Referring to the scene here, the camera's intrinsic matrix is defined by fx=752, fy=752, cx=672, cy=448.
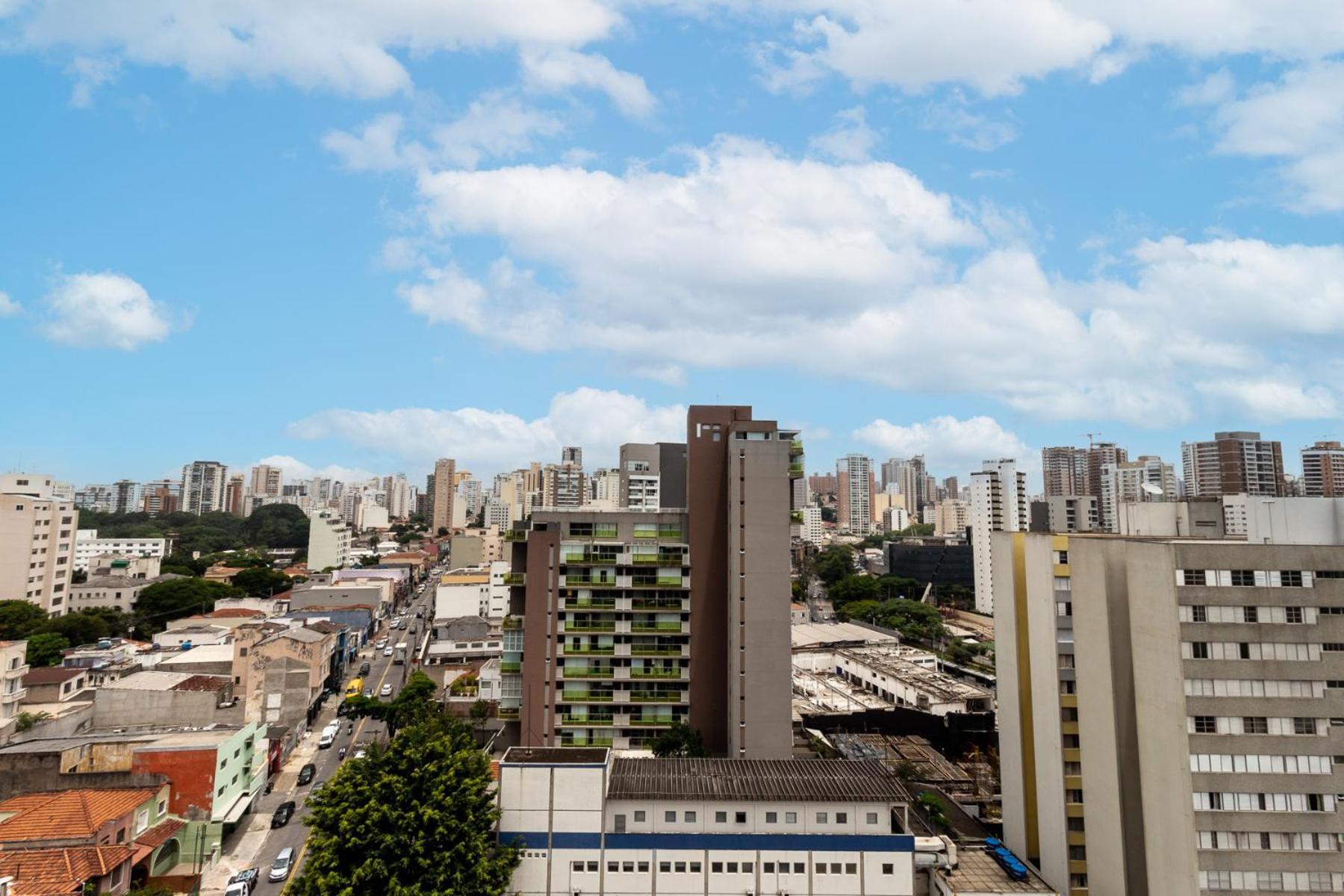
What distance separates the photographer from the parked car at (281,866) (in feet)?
104

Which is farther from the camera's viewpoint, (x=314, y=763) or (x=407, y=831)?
(x=314, y=763)

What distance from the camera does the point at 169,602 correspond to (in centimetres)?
8225

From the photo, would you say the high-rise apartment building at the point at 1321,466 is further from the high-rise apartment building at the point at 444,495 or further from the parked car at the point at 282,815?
the high-rise apartment building at the point at 444,495

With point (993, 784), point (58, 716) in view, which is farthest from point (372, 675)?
point (993, 784)

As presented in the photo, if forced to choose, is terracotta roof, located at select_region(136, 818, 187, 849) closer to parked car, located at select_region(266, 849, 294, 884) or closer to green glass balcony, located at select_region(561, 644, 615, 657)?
parked car, located at select_region(266, 849, 294, 884)

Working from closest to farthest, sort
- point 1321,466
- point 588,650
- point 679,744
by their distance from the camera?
point 679,744 → point 588,650 → point 1321,466

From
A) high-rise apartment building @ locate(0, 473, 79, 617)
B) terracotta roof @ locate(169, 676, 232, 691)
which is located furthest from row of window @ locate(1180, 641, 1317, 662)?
high-rise apartment building @ locate(0, 473, 79, 617)

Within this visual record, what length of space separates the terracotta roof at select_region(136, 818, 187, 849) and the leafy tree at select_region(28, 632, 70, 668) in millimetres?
37707

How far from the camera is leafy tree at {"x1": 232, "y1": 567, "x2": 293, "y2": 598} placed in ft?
327

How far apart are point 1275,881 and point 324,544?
129 m

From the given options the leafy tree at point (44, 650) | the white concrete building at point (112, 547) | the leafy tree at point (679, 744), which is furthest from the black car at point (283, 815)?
the white concrete building at point (112, 547)

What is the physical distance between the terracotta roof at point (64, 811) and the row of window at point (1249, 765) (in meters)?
37.9

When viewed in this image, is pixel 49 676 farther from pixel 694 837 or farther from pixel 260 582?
pixel 260 582

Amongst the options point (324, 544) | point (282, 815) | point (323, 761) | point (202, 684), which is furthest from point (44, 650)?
point (324, 544)
